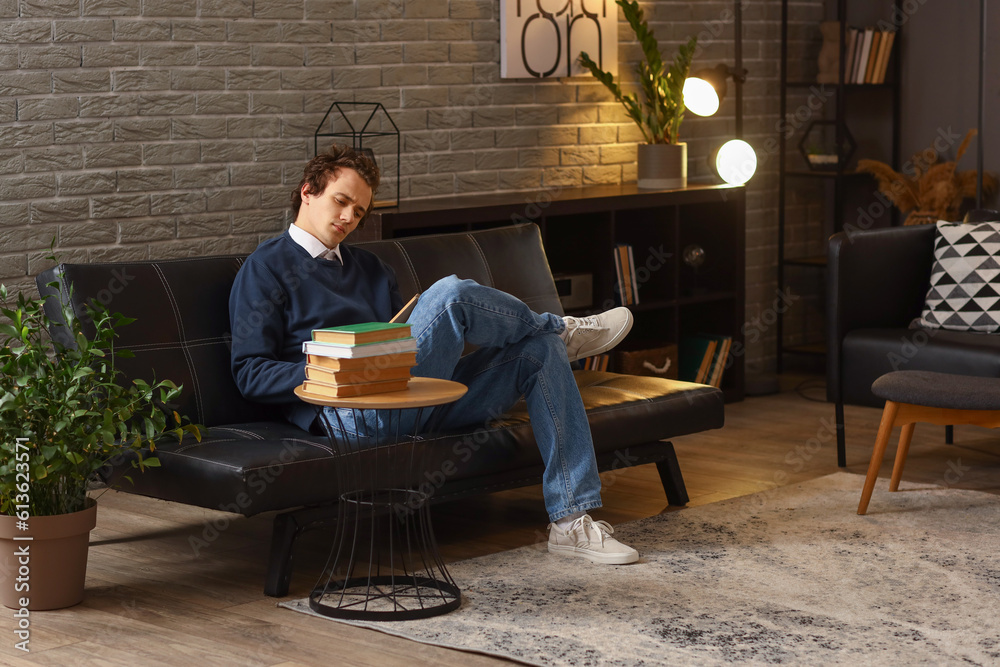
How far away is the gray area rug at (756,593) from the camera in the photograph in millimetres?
2590

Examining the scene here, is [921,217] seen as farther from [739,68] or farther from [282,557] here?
[282,557]

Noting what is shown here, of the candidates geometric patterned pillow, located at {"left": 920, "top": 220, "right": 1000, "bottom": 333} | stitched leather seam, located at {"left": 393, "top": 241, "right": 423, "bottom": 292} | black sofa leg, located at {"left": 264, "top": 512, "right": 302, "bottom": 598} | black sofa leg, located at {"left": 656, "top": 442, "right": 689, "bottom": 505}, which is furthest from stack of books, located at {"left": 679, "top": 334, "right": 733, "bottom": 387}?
black sofa leg, located at {"left": 264, "top": 512, "right": 302, "bottom": 598}

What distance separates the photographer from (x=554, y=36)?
205 inches

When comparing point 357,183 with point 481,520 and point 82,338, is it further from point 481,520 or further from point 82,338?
point 481,520

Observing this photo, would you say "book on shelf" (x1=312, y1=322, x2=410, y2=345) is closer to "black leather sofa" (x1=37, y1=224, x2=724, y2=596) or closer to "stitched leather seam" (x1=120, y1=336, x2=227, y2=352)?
"black leather sofa" (x1=37, y1=224, x2=724, y2=596)

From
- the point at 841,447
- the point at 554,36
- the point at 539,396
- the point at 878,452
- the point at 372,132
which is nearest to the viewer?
the point at 539,396

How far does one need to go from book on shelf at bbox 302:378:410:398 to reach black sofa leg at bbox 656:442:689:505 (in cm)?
125

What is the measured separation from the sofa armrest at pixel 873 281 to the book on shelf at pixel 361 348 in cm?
210

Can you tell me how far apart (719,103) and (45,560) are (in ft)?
11.7

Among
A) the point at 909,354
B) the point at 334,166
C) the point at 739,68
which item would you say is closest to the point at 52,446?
the point at 334,166

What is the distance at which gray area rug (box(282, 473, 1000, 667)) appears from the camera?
259 centimetres

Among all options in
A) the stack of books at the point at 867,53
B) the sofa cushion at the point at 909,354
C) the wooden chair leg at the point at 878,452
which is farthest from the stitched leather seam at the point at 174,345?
the stack of books at the point at 867,53

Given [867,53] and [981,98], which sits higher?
[867,53]

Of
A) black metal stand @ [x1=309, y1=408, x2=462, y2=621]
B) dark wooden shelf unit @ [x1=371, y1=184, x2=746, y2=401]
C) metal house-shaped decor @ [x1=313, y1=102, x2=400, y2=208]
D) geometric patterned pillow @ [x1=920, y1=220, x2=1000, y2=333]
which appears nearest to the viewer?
black metal stand @ [x1=309, y1=408, x2=462, y2=621]
